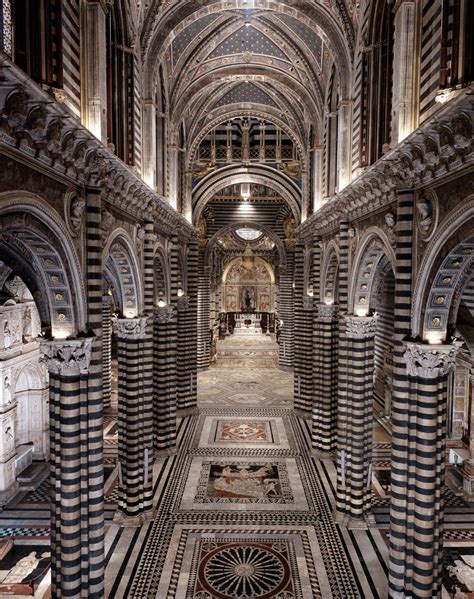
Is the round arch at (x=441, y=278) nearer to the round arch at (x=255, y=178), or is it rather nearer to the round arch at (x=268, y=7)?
the round arch at (x=268, y=7)

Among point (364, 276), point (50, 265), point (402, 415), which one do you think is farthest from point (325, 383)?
point (50, 265)

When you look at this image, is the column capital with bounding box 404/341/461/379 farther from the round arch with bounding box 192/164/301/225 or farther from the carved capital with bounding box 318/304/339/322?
the round arch with bounding box 192/164/301/225

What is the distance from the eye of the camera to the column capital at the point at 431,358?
836cm

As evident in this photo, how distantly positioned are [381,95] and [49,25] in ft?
25.9

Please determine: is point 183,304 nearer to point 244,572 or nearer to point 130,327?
point 130,327

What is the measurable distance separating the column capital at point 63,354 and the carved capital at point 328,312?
34.2 feet

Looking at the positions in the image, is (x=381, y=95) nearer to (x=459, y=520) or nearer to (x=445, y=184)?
(x=445, y=184)

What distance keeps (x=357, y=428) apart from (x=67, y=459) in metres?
7.81

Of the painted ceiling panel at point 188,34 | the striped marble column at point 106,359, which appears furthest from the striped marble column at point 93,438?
the striped marble column at point 106,359

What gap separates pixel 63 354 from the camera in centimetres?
841

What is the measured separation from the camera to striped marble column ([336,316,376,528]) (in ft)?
41.3

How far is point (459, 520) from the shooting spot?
1290 cm

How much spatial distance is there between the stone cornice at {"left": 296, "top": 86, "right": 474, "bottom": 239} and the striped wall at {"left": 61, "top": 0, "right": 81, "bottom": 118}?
6.28m

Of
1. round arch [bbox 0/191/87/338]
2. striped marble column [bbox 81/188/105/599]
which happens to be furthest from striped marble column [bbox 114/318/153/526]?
round arch [bbox 0/191/87/338]
